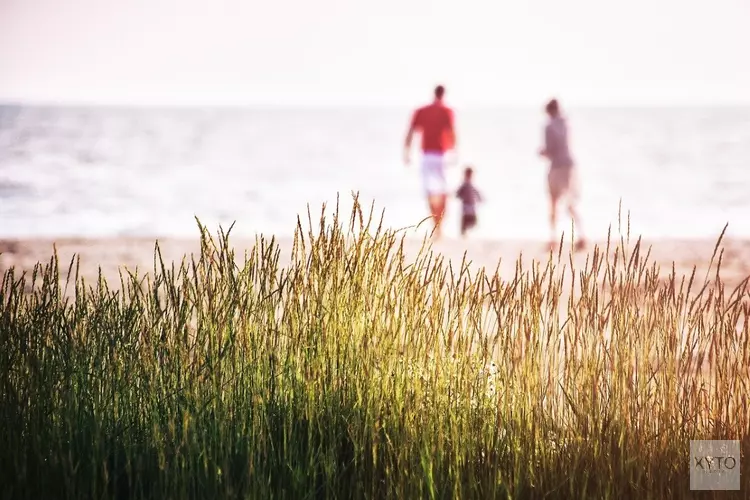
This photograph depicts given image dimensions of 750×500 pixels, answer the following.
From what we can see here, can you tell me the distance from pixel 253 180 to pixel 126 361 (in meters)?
22.3

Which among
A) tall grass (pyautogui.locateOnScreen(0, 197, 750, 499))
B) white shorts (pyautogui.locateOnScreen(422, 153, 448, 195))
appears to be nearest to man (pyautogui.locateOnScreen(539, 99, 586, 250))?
white shorts (pyautogui.locateOnScreen(422, 153, 448, 195))

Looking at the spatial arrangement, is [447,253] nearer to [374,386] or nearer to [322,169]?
[374,386]

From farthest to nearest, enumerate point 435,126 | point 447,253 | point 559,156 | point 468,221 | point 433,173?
point 468,221 < point 447,253 < point 433,173 < point 435,126 < point 559,156

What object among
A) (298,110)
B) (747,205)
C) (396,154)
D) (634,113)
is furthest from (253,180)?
(634,113)

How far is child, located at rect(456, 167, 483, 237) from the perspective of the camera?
9.05 meters

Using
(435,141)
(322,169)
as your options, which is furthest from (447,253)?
(322,169)

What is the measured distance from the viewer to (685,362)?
2.53m

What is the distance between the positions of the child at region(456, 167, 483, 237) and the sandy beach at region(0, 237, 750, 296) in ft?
0.92

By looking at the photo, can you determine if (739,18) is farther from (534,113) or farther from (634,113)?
(534,113)

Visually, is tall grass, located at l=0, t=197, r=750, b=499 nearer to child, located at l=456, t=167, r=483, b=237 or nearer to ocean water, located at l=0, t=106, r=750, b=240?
child, located at l=456, t=167, r=483, b=237

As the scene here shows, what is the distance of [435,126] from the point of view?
29.1 feet

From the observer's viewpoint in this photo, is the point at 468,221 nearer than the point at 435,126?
No

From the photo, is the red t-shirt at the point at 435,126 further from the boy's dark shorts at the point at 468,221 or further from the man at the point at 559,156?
the man at the point at 559,156

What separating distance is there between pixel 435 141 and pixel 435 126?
0.16 meters
